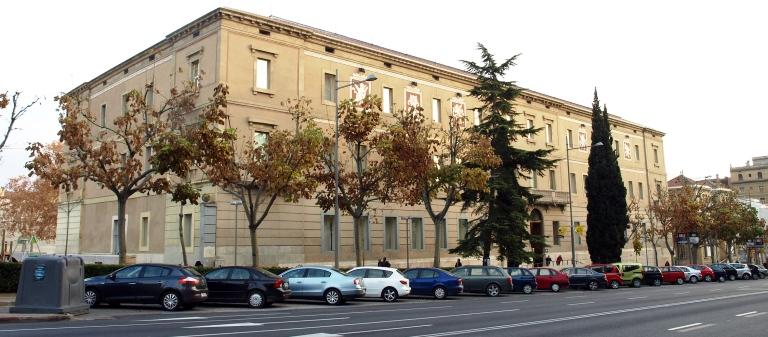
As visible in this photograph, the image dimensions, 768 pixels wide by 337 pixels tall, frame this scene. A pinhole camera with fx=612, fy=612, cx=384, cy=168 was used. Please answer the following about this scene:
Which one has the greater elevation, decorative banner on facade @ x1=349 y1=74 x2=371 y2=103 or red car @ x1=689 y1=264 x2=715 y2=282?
decorative banner on facade @ x1=349 y1=74 x2=371 y2=103

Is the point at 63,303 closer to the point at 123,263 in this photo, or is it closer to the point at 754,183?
the point at 123,263

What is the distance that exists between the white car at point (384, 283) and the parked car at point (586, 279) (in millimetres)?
14561

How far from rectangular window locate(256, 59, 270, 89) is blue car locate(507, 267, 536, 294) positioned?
16.8 m

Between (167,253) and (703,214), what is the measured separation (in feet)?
163

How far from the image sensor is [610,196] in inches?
1956

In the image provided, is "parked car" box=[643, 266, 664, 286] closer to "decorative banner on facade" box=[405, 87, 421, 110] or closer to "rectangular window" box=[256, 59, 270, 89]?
"decorative banner on facade" box=[405, 87, 421, 110]

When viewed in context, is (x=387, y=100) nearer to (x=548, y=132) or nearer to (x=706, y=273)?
(x=548, y=132)

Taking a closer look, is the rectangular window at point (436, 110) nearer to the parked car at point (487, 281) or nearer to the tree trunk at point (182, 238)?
the parked car at point (487, 281)

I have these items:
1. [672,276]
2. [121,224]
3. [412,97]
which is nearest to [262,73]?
[412,97]

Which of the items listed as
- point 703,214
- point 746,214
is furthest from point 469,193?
point 746,214

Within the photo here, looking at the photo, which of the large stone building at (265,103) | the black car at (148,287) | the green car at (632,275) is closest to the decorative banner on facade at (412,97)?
the large stone building at (265,103)

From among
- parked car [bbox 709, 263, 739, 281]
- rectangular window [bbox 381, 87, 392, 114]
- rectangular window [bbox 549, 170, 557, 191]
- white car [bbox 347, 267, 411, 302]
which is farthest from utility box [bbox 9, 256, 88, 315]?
parked car [bbox 709, 263, 739, 281]

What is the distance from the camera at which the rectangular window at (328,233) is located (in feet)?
119

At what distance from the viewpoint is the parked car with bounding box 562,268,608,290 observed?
34.8 m
